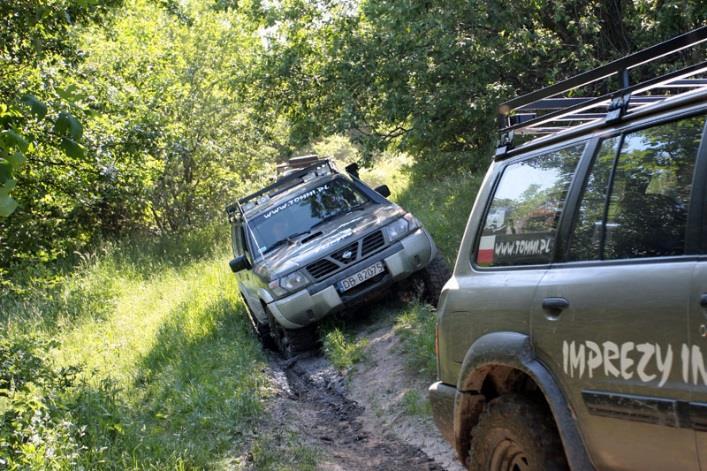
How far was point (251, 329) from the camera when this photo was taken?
36.4ft

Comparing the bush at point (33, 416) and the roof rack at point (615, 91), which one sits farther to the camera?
the bush at point (33, 416)

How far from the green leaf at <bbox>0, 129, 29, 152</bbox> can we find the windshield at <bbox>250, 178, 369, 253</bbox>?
5.99 m

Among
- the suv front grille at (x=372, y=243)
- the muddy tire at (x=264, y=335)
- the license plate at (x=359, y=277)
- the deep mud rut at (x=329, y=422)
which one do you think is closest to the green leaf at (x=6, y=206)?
the deep mud rut at (x=329, y=422)

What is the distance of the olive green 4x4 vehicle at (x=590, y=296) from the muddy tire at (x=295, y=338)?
5.26 m

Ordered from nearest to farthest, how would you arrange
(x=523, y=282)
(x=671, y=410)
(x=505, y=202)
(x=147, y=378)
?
(x=671, y=410)
(x=523, y=282)
(x=505, y=202)
(x=147, y=378)

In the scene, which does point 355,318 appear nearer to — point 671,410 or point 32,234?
point 671,410

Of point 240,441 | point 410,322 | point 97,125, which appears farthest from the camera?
point 97,125

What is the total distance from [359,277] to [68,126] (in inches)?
205

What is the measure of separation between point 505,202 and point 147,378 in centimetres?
682

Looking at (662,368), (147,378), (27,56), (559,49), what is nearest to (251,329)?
(147,378)

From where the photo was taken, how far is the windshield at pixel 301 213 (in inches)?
395

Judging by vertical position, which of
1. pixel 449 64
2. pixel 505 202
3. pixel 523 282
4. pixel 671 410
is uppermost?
pixel 449 64

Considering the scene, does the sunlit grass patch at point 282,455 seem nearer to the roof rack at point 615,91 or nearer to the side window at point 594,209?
the roof rack at point 615,91

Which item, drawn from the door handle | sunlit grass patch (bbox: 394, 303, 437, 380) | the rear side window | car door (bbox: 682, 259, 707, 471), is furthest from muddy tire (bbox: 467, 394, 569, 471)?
sunlit grass patch (bbox: 394, 303, 437, 380)
